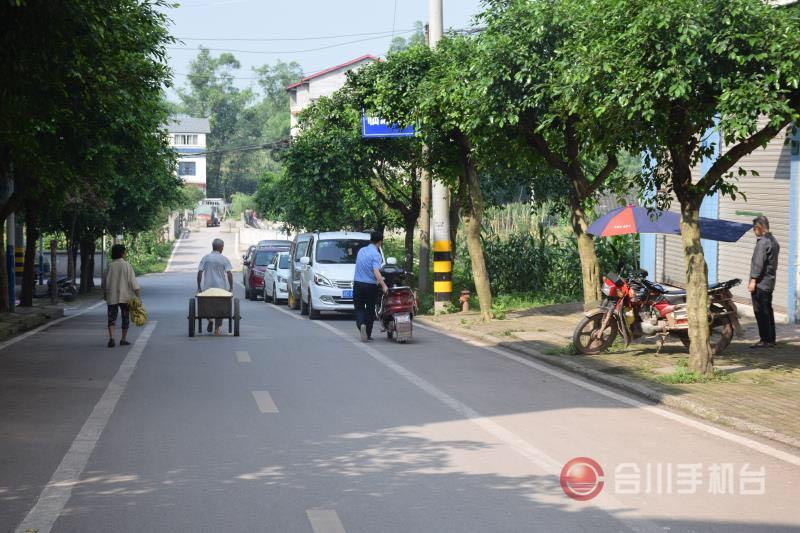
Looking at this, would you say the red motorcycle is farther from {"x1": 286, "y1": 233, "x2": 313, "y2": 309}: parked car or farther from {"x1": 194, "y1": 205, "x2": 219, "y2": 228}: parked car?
{"x1": 194, "y1": 205, "x2": 219, "y2": 228}: parked car

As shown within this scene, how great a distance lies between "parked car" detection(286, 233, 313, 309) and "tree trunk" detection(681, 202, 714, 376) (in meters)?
14.9

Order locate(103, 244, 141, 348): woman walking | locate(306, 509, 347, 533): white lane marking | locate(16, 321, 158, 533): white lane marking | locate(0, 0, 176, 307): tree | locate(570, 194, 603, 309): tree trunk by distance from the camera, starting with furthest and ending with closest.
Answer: locate(570, 194, 603, 309): tree trunk, locate(103, 244, 141, 348): woman walking, locate(0, 0, 176, 307): tree, locate(16, 321, 158, 533): white lane marking, locate(306, 509, 347, 533): white lane marking

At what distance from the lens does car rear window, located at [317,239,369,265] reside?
26219 mm

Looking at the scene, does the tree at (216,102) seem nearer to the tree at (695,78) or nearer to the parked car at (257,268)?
the parked car at (257,268)

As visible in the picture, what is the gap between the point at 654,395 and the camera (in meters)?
12.0

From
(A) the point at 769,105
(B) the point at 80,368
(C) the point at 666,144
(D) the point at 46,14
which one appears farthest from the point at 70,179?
(A) the point at 769,105

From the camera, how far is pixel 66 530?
21.3 feet

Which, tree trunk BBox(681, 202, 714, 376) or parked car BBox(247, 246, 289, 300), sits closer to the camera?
tree trunk BBox(681, 202, 714, 376)

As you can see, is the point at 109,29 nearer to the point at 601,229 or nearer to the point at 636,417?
the point at 601,229

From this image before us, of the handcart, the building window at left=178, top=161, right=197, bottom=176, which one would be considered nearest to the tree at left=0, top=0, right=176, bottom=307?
the handcart

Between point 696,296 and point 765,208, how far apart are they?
933 cm

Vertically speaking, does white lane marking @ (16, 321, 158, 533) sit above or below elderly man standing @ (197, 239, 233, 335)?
below

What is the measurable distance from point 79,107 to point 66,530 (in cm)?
1246

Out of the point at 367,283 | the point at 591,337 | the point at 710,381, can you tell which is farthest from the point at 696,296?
the point at 367,283
